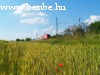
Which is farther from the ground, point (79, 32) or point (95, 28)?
Result: point (95, 28)

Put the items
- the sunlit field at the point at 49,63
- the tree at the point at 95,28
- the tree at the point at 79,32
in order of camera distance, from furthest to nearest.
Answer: the tree at the point at 95,28, the tree at the point at 79,32, the sunlit field at the point at 49,63

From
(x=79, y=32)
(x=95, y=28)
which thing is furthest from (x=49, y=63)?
(x=95, y=28)

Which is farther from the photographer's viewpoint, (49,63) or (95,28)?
(95,28)

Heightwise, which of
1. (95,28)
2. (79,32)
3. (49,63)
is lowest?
(49,63)

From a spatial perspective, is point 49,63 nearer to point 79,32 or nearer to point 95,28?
point 79,32

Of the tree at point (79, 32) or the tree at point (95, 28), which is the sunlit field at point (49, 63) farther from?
the tree at point (95, 28)

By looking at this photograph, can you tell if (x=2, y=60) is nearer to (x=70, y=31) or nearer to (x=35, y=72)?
(x=35, y=72)

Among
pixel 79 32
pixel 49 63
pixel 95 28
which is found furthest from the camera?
pixel 95 28

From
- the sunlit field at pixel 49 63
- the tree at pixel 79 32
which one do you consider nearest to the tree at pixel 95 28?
the tree at pixel 79 32

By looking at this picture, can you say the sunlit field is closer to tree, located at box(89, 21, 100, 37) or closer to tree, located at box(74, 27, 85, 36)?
tree, located at box(74, 27, 85, 36)

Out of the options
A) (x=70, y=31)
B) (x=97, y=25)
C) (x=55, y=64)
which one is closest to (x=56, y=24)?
(x=97, y=25)

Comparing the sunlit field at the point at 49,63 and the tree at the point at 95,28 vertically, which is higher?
the tree at the point at 95,28

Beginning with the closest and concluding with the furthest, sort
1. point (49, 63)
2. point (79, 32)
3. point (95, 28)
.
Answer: point (49, 63) < point (79, 32) < point (95, 28)

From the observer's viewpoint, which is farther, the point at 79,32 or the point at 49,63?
the point at 79,32
